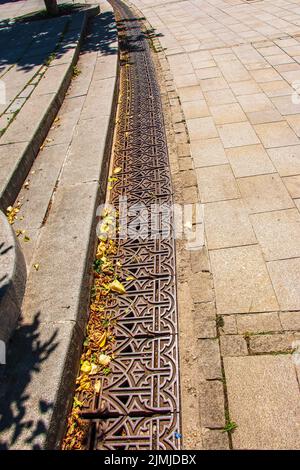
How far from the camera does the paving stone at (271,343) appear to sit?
336 cm

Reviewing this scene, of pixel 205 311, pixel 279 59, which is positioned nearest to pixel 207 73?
pixel 279 59

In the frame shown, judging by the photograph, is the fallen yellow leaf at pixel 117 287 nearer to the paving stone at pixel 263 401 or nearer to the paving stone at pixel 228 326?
the paving stone at pixel 228 326

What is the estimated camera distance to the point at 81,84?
346 inches

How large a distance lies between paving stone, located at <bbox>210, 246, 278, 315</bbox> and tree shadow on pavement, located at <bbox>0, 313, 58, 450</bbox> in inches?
76.1

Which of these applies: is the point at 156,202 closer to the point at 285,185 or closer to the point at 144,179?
the point at 144,179

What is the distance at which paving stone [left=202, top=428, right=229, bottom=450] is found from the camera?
2832 mm

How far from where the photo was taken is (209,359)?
340 centimetres

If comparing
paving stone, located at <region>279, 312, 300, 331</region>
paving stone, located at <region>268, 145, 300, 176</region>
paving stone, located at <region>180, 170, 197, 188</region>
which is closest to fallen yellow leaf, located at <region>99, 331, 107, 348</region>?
paving stone, located at <region>279, 312, 300, 331</region>

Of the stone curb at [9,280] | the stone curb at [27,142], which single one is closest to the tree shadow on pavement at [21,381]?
the stone curb at [9,280]

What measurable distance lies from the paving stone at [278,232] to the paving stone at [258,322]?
0.82 metres

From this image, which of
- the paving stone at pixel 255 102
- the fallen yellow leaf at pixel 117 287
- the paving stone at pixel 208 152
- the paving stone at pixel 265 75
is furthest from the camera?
the paving stone at pixel 265 75

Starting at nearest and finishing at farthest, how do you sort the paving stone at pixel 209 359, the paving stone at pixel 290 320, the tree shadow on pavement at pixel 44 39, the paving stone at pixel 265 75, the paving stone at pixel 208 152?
the paving stone at pixel 209 359 < the paving stone at pixel 290 320 < the paving stone at pixel 208 152 < the paving stone at pixel 265 75 < the tree shadow on pavement at pixel 44 39

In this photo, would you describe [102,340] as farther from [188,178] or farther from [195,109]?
[195,109]
